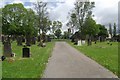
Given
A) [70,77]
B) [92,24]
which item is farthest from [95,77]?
[92,24]

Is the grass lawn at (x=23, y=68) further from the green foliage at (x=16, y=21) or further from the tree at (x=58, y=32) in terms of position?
the tree at (x=58, y=32)

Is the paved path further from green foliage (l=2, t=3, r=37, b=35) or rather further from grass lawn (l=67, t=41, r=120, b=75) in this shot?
green foliage (l=2, t=3, r=37, b=35)

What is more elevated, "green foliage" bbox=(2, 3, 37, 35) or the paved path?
"green foliage" bbox=(2, 3, 37, 35)

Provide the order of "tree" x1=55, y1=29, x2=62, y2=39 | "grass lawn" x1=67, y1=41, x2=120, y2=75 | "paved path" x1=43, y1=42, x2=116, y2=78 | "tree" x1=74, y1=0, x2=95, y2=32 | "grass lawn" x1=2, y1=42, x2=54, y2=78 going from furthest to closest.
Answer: "tree" x1=55, y1=29, x2=62, y2=39 < "tree" x1=74, y1=0, x2=95, y2=32 < "grass lawn" x1=67, y1=41, x2=120, y2=75 < "grass lawn" x1=2, y1=42, x2=54, y2=78 < "paved path" x1=43, y1=42, x2=116, y2=78

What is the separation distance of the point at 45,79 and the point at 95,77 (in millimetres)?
2087

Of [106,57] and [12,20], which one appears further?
[12,20]

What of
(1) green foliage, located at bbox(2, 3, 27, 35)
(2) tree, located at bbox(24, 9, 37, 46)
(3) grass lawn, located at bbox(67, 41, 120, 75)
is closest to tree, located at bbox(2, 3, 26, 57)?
(1) green foliage, located at bbox(2, 3, 27, 35)

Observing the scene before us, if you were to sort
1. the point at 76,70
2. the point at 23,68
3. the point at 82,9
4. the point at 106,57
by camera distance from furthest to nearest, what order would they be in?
the point at 82,9 → the point at 106,57 → the point at 23,68 → the point at 76,70

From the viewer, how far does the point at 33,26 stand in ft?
272

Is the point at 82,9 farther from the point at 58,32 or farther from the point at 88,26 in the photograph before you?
the point at 58,32

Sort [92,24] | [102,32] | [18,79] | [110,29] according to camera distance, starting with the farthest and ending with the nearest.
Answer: [110,29] → [102,32] → [92,24] → [18,79]

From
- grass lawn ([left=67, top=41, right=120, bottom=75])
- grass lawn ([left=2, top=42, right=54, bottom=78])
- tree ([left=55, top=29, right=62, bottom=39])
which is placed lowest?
grass lawn ([left=2, top=42, right=54, bottom=78])

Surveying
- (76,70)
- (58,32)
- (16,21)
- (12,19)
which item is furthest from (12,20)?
(76,70)

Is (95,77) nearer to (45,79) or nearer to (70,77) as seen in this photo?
(70,77)
